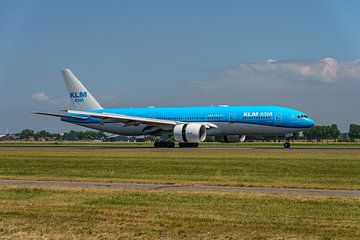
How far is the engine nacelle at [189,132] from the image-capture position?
54719 mm

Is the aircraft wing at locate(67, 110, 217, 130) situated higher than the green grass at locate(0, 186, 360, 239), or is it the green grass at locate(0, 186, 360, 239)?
the aircraft wing at locate(67, 110, 217, 130)

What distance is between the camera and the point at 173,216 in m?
13.9

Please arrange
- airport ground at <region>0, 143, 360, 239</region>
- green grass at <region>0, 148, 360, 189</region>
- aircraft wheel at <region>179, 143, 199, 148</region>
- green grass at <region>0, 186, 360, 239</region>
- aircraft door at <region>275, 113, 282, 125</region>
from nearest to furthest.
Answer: green grass at <region>0, 186, 360, 239</region> → airport ground at <region>0, 143, 360, 239</region> → green grass at <region>0, 148, 360, 189</region> → aircraft door at <region>275, 113, 282, 125</region> → aircraft wheel at <region>179, 143, 199, 148</region>

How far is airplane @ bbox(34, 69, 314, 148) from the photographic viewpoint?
182 feet

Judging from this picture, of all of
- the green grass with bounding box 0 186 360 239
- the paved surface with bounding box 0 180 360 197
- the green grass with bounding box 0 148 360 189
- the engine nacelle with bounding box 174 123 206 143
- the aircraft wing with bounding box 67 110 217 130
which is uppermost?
the aircraft wing with bounding box 67 110 217 130

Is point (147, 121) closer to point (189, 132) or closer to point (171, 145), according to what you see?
point (171, 145)

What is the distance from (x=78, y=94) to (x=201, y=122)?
1968 centimetres

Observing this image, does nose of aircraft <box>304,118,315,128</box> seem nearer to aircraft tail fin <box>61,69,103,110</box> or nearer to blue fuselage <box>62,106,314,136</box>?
blue fuselage <box>62,106,314,136</box>

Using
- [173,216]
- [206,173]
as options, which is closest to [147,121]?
[206,173]

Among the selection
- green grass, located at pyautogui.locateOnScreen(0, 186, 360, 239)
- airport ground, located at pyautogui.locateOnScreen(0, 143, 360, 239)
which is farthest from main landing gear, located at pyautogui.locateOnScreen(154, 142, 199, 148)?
green grass, located at pyautogui.locateOnScreen(0, 186, 360, 239)

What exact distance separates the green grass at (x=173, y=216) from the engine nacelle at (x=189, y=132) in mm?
36278

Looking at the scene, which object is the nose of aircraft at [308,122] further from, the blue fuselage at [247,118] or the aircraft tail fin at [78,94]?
the aircraft tail fin at [78,94]

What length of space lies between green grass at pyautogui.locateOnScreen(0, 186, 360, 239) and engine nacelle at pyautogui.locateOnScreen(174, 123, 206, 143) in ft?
119

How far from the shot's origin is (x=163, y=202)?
53.3 ft
